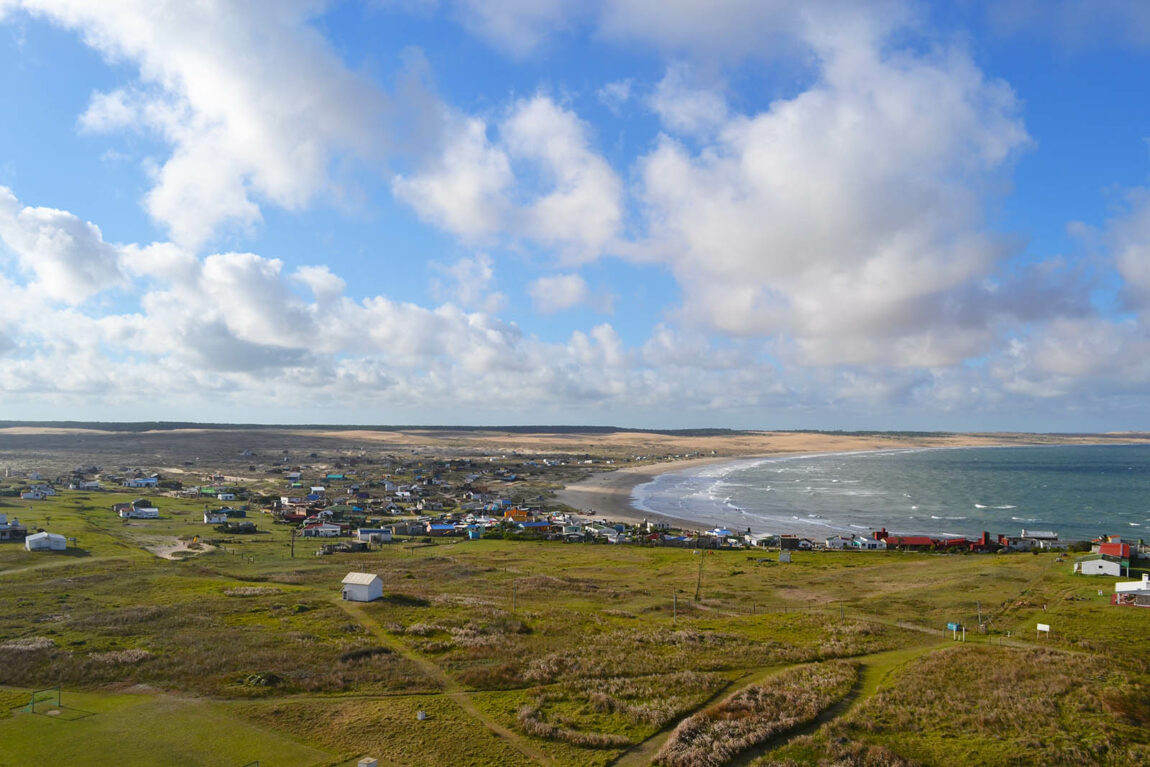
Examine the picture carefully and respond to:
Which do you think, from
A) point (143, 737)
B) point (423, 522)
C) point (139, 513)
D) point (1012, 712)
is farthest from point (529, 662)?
point (139, 513)

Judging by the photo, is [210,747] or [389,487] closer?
[210,747]

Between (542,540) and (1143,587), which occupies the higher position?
(1143,587)

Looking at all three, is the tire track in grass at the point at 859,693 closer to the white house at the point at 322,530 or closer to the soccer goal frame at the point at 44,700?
the soccer goal frame at the point at 44,700

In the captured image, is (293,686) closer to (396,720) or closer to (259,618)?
(396,720)

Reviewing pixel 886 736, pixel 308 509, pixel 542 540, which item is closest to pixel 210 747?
pixel 886 736

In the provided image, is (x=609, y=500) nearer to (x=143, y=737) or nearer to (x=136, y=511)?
(x=136, y=511)

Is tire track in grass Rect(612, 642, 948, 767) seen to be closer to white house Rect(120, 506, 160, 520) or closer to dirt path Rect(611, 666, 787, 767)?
dirt path Rect(611, 666, 787, 767)
